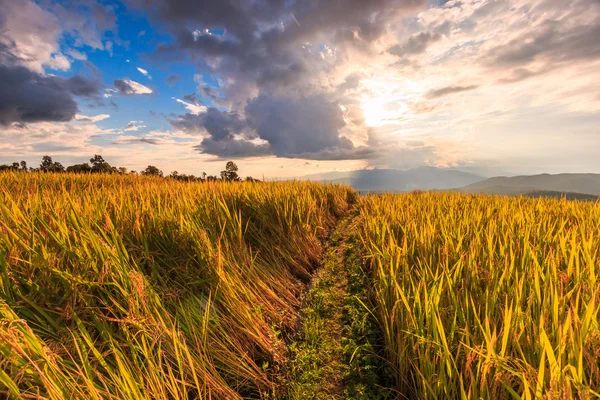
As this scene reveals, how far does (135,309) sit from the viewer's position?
1.83 m

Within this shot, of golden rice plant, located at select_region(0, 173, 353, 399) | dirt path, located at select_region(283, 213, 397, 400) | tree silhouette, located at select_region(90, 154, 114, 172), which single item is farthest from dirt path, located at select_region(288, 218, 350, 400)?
tree silhouette, located at select_region(90, 154, 114, 172)

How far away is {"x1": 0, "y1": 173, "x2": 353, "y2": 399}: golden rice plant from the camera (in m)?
1.42

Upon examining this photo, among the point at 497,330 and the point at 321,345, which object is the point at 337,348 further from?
the point at 497,330

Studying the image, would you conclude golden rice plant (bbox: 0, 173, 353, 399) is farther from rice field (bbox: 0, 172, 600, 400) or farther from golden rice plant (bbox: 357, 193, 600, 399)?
golden rice plant (bbox: 357, 193, 600, 399)

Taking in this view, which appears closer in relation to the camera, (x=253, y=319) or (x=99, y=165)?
(x=253, y=319)

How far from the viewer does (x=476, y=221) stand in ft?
13.6

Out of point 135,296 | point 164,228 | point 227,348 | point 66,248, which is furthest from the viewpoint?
point 164,228

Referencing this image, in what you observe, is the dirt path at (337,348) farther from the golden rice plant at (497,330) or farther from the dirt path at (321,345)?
the golden rice plant at (497,330)

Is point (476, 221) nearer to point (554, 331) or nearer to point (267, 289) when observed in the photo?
point (554, 331)

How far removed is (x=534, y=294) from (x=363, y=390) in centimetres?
143

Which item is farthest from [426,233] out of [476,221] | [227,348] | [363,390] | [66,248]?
[66,248]

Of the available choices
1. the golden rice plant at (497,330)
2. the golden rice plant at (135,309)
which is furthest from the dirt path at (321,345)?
the golden rice plant at (497,330)

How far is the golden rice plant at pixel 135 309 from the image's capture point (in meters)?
1.42

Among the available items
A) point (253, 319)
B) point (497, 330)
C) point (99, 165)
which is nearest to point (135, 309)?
point (253, 319)
